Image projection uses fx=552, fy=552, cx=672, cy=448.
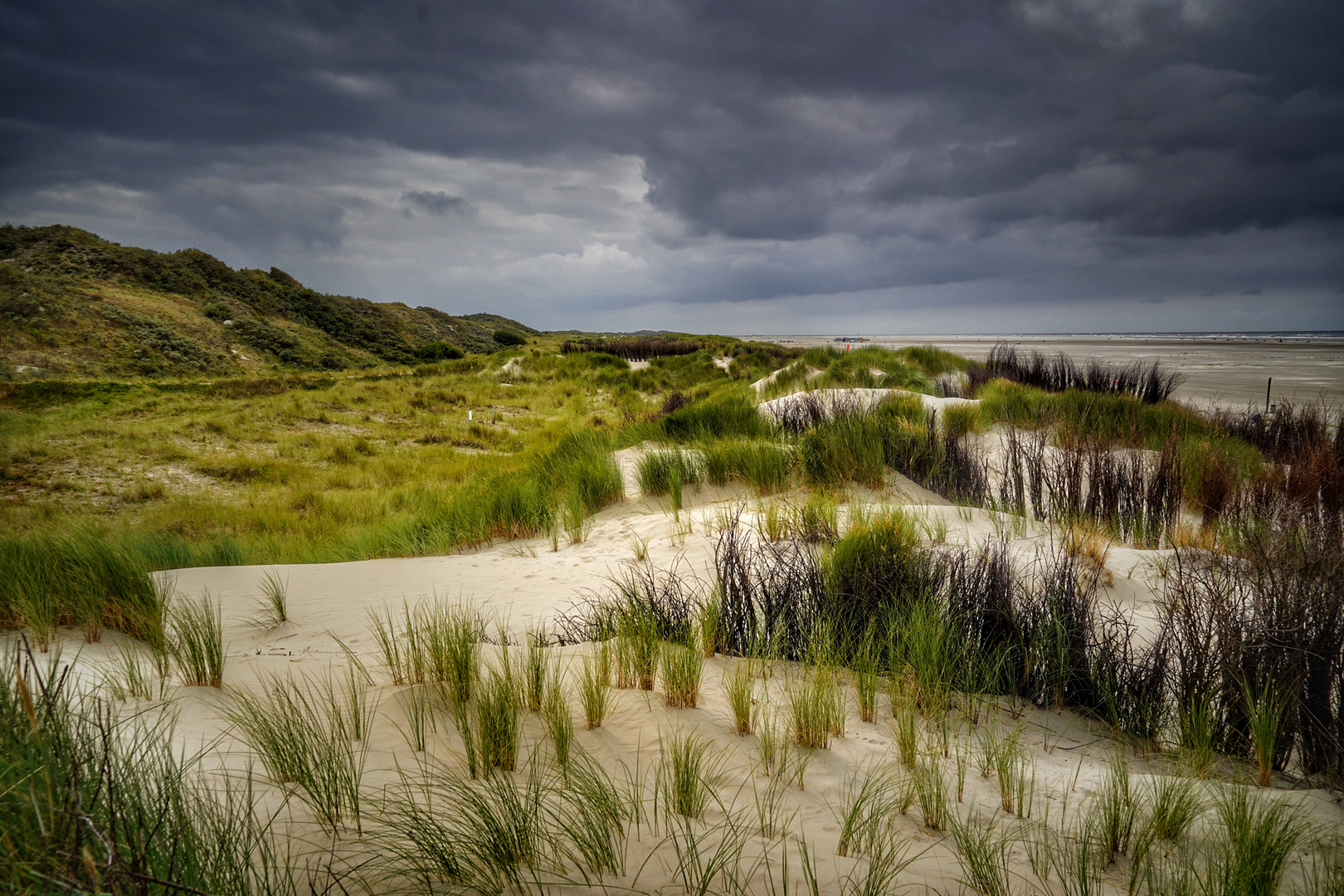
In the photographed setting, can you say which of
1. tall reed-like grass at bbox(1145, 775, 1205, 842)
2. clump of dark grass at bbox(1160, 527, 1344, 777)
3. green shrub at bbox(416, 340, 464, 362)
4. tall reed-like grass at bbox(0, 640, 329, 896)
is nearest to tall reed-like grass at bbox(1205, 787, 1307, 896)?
tall reed-like grass at bbox(1145, 775, 1205, 842)

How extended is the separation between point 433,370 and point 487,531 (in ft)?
68.2

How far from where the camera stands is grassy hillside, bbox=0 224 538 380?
1476 cm

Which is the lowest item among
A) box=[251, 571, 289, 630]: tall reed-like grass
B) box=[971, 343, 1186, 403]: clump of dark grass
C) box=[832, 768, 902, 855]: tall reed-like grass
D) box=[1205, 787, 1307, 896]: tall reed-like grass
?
box=[251, 571, 289, 630]: tall reed-like grass

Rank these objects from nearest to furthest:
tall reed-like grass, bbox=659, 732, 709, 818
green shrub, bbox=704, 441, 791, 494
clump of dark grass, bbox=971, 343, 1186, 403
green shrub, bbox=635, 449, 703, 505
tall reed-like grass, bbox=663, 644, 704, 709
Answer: tall reed-like grass, bbox=659, 732, 709, 818 < tall reed-like grass, bbox=663, 644, 704, 709 < green shrub, bbox=704, 441, 791, 494 < green shrub, bbox=635, 449, 703, 505 < clump of dark grass, bbox=971, 343, 1186, 403

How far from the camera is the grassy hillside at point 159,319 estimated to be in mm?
14758

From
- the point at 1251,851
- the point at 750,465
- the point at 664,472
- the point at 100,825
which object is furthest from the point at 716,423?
the point at 100,825

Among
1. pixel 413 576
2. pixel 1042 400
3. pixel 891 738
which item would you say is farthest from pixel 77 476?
pixel 1042 400

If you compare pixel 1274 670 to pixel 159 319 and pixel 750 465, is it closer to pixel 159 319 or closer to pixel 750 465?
pixel 750 465

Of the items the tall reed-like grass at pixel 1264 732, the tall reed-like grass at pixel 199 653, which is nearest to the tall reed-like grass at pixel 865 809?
the tall reed-like grass at pixel 1264 732

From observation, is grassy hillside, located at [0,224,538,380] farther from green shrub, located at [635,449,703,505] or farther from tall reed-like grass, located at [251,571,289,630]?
green shrub, located at [635,449,703,505]

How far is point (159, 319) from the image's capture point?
22.8 metres

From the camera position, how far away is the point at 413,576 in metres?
4.80

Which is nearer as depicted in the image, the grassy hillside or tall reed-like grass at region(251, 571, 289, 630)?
tall reed-like grass at region(251, 571, 289, 630)

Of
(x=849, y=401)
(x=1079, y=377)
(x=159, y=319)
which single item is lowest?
(x=849, y=401)
